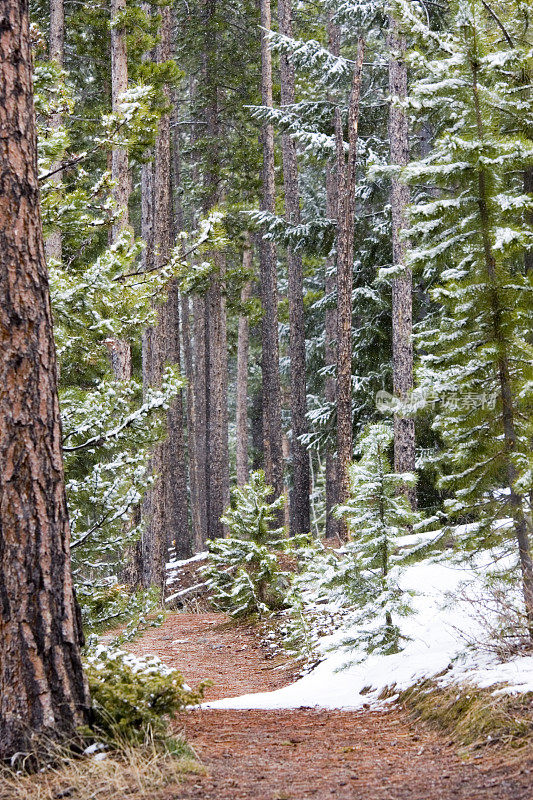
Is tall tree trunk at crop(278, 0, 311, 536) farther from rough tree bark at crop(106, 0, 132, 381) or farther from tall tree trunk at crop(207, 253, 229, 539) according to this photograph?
rough tree bark at crop(106, 0, 132, 381)

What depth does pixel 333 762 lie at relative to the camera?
426 centimetres

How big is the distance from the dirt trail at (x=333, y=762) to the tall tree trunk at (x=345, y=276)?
26.5 feet

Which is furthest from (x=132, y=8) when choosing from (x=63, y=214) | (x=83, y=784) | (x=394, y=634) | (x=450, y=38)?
(x=83, y=784)

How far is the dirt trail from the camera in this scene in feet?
11.5

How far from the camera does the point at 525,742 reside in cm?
398

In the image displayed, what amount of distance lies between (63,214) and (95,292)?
1.19 meters

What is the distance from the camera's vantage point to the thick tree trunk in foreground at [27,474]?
153 inches

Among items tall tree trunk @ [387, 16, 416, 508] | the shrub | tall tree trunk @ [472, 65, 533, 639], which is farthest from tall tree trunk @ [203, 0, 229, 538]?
the shrub

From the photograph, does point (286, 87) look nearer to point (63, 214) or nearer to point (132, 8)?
point (132, 8)

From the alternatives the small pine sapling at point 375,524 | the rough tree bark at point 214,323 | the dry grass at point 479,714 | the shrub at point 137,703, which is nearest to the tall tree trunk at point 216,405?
the rough tree bark at point 214,323

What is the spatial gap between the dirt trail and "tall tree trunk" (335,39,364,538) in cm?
808

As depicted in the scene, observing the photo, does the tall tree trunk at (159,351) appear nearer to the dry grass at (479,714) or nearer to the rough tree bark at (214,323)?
the rough tree bark at (214,323)

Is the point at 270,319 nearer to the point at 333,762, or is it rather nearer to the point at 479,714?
the point at 479,714

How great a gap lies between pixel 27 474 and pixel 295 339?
48.7ft
